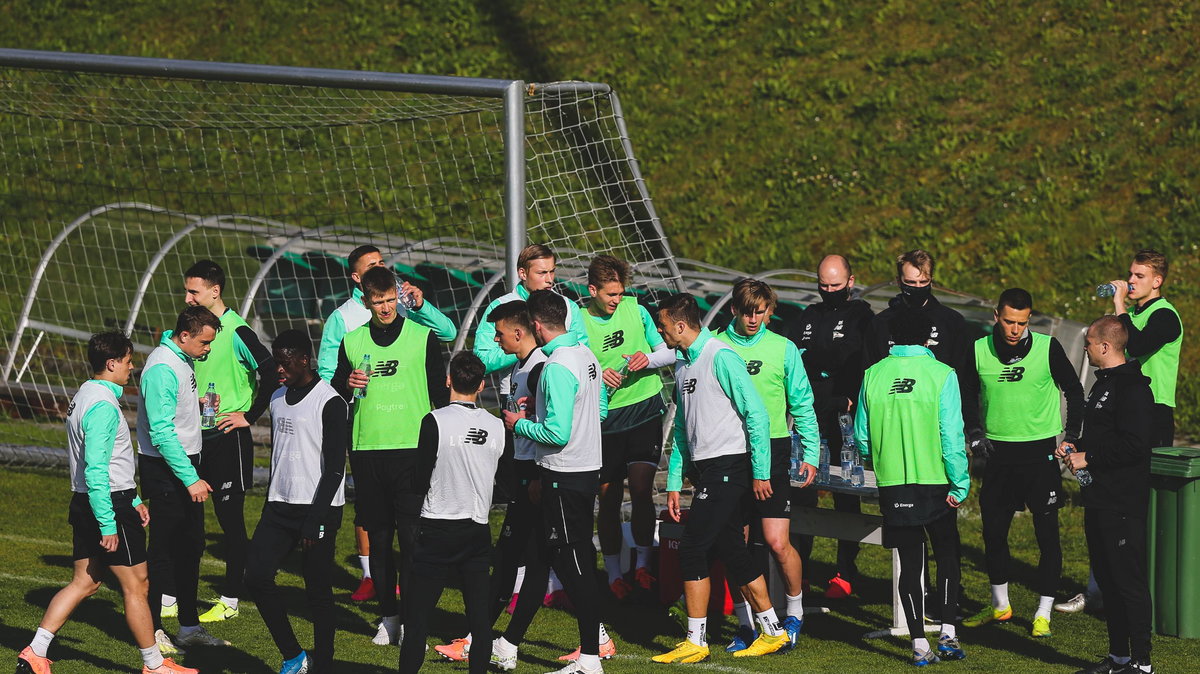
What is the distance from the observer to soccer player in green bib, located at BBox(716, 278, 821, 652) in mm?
7668

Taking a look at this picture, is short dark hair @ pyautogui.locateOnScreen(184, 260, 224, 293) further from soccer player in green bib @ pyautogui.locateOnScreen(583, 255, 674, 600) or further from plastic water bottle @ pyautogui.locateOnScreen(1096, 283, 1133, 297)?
plastic water bottle @ pyautogui.locateOnScreen(1096, 283, 1133, 297)

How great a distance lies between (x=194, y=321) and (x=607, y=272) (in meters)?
2.37

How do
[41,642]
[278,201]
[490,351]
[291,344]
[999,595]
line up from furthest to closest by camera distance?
[278,201]
[999,595]
[490,351]
[41,642]
[291,344]

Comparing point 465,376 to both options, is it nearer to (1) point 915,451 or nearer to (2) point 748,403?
(2) point 748,403

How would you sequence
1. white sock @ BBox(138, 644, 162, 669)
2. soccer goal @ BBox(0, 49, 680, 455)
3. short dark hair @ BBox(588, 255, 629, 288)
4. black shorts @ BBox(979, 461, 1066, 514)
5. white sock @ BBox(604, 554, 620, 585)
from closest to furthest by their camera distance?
white sock @ BBox(138, 644, 162, 669) < black shorts @ BBox(979, 461, 1066, 514) < short dark hair @ BBox(588, 255, 629, 288) < white sock @ BBox(604, 554, 620, 585) < soccer goal @ BBox(0, 49, 680, 455)

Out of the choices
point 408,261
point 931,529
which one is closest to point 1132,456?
point 931,529

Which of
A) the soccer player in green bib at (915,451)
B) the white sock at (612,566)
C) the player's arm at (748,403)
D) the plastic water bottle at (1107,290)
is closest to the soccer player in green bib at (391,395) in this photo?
the player's arm at (748,403)

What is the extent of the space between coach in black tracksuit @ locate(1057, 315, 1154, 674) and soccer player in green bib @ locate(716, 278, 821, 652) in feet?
4.71

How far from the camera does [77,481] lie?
6836mm

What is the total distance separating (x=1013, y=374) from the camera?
7945 millimetres

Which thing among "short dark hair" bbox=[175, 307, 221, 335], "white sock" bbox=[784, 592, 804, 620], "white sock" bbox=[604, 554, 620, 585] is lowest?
"white sock" bbox=[784, 592, 804, 620]

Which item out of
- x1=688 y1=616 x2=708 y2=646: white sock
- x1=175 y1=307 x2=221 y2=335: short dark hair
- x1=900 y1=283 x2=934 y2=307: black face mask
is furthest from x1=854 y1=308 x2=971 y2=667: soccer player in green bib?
x1=175 y1=307 x2=221 y2=335: short dark hair

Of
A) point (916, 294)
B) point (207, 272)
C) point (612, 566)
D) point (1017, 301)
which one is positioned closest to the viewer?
point (1017, 301)

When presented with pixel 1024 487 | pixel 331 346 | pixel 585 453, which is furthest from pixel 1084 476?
pixel 331 346
